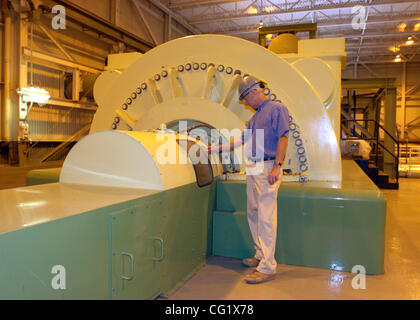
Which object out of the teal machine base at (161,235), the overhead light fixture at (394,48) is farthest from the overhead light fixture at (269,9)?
the teal machine base at (161,235)

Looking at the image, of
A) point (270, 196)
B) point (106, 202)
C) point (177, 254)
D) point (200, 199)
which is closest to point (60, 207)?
point (106, 202)

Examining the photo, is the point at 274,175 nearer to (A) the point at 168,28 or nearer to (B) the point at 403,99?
(A) the point at 168,28

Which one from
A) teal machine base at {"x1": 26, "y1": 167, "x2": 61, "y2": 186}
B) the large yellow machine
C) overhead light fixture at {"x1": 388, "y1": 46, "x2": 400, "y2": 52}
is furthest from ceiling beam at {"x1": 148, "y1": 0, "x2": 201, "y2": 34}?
teal machine base at {"x1": 26, "y1": 167, "x2": 61, "y2": 186}

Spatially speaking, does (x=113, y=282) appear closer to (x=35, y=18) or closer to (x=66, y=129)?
(x=35, y=18)

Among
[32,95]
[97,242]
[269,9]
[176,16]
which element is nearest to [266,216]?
[97,242]

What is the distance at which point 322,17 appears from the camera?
12.0 meters

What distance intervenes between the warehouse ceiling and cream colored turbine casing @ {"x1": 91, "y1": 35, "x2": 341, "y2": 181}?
789cm

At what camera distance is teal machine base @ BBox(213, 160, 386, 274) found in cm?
250

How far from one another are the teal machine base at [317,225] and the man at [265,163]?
268mm

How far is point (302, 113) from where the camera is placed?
3.16m

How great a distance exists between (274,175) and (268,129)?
0.32 meters

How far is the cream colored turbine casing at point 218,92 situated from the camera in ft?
10.3

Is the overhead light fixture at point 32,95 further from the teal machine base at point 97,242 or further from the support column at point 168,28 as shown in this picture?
the teal machine base at point 97,242

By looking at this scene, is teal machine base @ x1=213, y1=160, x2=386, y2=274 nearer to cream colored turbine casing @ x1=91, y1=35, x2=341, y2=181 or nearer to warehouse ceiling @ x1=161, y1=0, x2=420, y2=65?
cream colored turbine casing @ x1=91, y1=35, x2=341, y2=181
